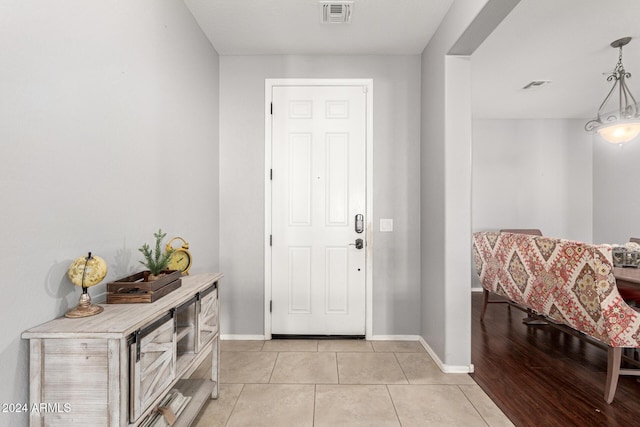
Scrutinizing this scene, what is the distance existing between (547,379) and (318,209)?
7.21 ft

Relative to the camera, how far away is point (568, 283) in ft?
7.26

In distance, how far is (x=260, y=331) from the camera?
298 centimetres

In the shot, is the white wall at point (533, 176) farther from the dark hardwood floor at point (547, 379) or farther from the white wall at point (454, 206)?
the white wall at point (454, 206)

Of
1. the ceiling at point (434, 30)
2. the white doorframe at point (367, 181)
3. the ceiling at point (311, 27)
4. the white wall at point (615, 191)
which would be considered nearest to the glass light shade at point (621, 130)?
the ceiling at point (434, 30)

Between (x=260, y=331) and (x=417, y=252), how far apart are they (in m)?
1.67

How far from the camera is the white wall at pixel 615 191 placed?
4.49 meters

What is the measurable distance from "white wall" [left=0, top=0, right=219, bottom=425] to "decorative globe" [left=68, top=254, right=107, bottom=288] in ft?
0.27

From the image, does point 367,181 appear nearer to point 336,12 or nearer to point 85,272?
point 336,12

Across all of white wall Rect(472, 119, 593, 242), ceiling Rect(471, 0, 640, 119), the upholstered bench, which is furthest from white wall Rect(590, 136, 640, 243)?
the upholstered bench

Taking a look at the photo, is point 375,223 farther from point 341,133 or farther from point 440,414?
point 440,414

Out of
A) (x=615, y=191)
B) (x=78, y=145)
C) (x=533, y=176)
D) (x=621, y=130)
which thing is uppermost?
(x=621, y=130)

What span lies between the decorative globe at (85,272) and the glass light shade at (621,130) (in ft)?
14.8

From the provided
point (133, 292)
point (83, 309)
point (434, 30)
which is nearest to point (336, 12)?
point (434, 30)

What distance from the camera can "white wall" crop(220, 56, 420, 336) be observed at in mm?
2959
